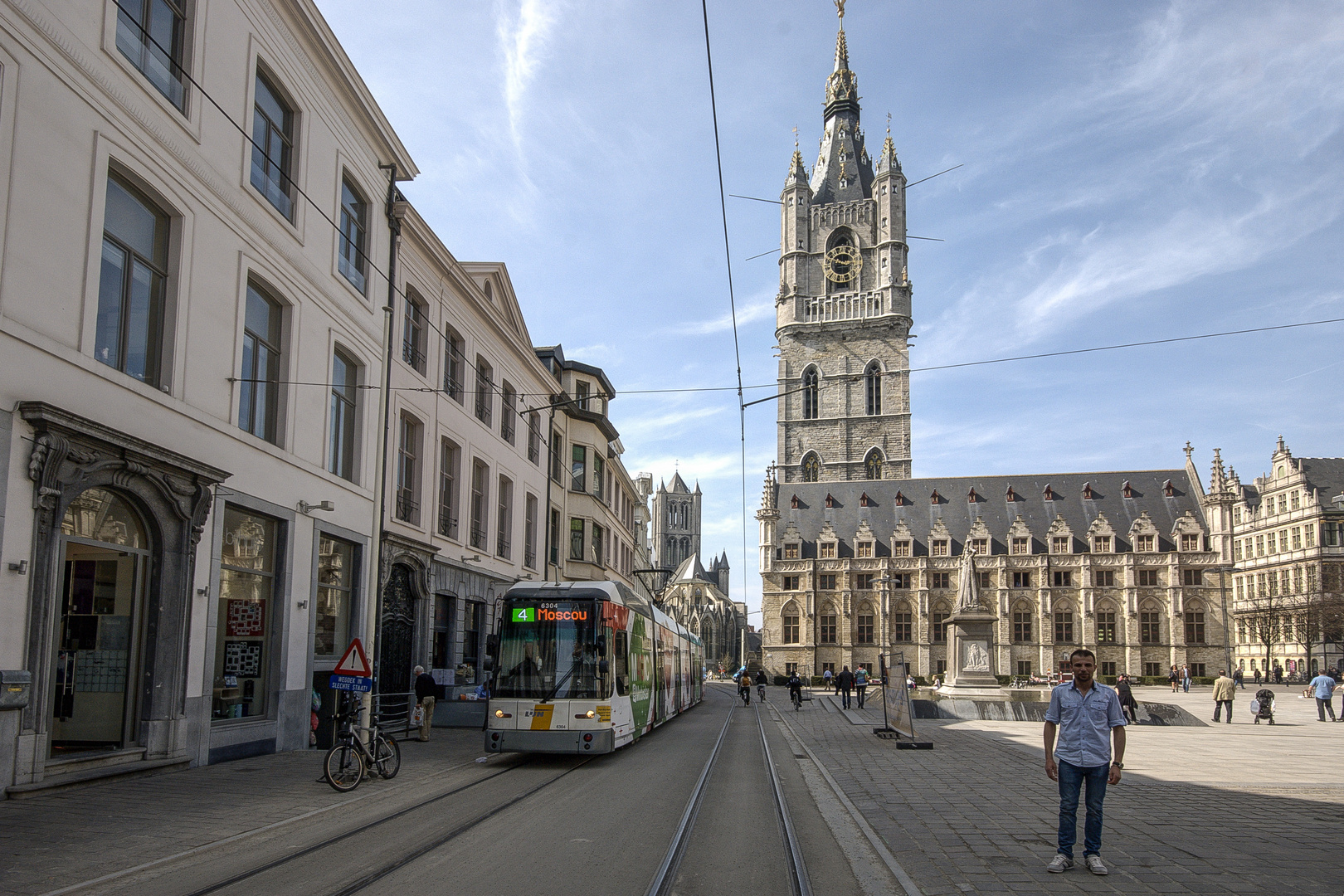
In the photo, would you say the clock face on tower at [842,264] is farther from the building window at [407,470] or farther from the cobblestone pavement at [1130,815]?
the cobblestone pavement at [1130,815]

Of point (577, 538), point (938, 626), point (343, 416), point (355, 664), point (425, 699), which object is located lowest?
point (938, 626)

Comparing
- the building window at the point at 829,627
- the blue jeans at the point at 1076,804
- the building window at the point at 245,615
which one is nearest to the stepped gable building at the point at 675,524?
the building window at the point at 829,627

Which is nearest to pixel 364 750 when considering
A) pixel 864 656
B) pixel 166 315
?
pixel 166 315

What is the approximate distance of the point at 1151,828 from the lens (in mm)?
9617

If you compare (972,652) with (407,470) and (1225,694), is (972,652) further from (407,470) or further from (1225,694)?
(407,470)

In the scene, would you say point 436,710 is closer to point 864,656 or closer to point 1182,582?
point 864,656

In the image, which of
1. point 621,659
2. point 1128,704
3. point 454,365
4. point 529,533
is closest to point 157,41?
point 621,659

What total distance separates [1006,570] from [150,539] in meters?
72.0

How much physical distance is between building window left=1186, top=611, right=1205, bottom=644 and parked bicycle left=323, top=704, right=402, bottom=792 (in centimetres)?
7264

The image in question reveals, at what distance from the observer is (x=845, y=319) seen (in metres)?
96.9

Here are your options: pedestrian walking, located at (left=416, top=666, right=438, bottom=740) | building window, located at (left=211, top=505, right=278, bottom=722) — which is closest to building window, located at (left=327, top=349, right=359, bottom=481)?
building window, located at (left=211, top=505, right=278, bottom=722)

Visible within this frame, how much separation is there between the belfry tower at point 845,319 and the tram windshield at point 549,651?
244 feet

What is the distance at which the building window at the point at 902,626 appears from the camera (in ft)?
254

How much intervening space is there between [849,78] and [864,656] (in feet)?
228
